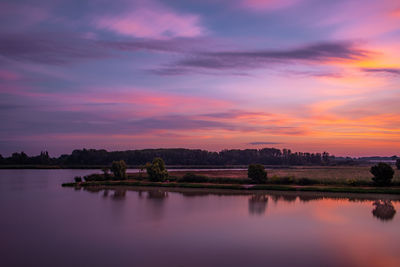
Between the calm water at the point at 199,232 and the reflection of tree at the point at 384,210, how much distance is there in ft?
0.19

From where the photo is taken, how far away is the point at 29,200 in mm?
28922

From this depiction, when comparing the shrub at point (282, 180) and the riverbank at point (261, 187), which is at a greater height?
the shrub at point (282, 180)

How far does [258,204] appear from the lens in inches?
1059

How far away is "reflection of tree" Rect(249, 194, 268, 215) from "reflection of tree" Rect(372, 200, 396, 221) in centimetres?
690

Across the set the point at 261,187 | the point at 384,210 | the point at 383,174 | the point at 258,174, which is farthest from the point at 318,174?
the point at 384,210

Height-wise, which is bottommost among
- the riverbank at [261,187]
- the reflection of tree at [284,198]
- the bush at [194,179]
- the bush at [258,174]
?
the reflection of tree at [284,198]

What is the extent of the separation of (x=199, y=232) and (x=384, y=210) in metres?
13.7

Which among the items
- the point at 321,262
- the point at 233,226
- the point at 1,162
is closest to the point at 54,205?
the point at 233,226

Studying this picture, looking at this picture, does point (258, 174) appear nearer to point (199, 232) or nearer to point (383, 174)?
point (383, 174)

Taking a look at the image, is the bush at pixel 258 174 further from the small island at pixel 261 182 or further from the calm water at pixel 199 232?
the calm water at pixel 199 232

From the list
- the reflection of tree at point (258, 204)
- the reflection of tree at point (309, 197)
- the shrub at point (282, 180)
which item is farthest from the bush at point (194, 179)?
the reflection of tree at point (309, 197)

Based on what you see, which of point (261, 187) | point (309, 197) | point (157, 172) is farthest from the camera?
point (157, 172)

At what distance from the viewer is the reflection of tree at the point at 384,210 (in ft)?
70.3

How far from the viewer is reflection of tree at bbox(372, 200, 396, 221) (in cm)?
2144
